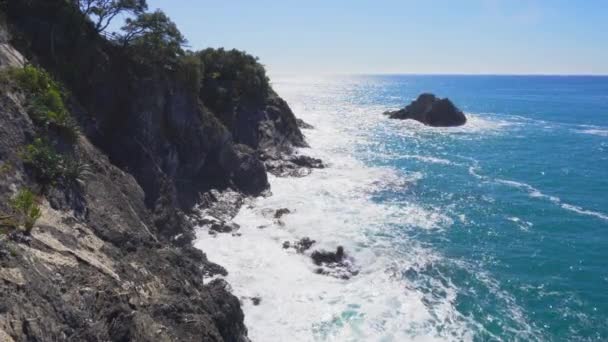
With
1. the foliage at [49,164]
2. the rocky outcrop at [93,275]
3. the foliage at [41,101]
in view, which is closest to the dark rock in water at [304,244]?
the rocky outcrop at [93,275]

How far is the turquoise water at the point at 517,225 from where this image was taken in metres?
29.0

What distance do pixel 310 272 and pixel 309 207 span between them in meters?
13.2

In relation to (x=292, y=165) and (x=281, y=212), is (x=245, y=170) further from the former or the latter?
(x=292, y=165)

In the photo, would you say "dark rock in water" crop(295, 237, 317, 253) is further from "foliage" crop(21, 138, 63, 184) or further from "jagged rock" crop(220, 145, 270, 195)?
"foliage" crop(21, 138, 63, 184)

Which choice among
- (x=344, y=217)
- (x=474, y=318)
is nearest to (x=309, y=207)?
(x=344, y=217)

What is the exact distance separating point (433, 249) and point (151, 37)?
95.3 ft

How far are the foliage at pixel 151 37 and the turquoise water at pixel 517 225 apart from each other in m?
25.5

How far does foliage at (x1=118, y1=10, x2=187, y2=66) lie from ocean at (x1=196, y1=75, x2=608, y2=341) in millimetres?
15943

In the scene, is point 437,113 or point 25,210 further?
point 437,113

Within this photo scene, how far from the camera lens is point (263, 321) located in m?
27.0

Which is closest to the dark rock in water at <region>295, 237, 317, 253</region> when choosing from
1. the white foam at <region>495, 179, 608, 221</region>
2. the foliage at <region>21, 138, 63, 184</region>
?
the foliage at <region>21, 138, 63, 184</region>

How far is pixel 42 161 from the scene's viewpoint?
21.7 meters

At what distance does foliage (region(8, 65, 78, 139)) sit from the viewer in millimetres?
23922

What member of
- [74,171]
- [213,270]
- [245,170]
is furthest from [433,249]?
[74,171]
